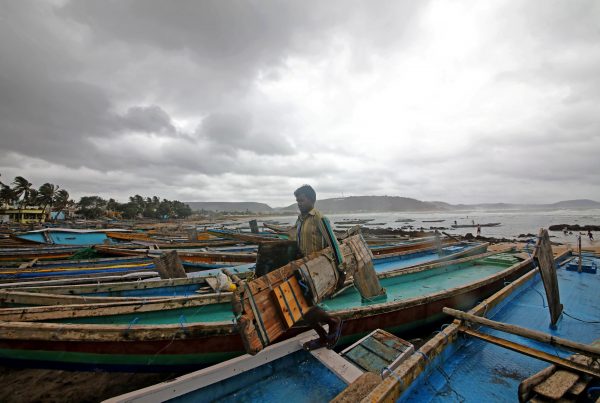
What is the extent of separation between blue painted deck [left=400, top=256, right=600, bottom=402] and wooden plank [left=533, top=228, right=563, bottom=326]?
42 cm

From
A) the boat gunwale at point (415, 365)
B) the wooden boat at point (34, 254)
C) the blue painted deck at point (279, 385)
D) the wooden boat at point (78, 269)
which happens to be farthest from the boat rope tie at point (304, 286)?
the wooden boat at point (34, 254)

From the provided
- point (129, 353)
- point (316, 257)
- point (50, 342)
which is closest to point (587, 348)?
point (316, 257)

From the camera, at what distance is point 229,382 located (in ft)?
11.4

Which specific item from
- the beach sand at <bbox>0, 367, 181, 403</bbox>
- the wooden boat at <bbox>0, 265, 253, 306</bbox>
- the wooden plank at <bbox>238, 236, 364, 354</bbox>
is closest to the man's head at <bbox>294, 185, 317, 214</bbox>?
the wooden plank at <bbox>238, 236, 364, 354</bbox>

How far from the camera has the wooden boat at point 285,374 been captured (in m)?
3.20

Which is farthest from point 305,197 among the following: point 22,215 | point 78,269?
point 22,215

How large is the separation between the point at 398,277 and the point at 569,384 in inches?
207

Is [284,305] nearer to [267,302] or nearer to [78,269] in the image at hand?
[267,302]

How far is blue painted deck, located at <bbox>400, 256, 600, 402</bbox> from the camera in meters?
3.31

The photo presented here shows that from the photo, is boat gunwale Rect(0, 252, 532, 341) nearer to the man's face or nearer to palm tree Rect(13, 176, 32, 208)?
the man's face

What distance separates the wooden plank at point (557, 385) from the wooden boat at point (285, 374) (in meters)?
1.48

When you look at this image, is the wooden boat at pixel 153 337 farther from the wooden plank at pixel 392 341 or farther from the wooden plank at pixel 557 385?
the wooden plank at pixel 557 385

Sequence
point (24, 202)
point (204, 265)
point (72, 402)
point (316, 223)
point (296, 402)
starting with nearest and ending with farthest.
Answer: point (296, 402), point (316, 223), point (72, 402), point (204, 265), point (24, 202)

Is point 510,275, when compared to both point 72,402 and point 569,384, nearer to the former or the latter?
point 569,384
